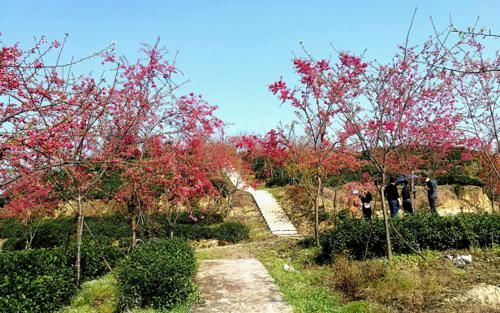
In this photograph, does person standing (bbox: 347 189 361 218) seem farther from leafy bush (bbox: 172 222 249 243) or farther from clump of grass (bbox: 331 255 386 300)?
clump of grass (bbox: 331 255 386 300)

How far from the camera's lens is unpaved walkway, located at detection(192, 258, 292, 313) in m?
5.82

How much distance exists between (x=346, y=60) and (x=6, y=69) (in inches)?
249

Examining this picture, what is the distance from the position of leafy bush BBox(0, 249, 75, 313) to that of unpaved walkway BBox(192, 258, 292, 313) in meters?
2.15

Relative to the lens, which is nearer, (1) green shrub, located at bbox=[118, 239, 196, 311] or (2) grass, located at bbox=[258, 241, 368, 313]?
(2) grass, located at bbox=[258, 241, 368, 313]

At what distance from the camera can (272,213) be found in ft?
57.5

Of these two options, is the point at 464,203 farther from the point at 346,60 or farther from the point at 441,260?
the point at 346,60

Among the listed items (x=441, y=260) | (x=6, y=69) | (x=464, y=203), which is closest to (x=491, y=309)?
(x=441, y=260)

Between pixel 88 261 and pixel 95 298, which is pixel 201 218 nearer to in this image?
pixel 88 261

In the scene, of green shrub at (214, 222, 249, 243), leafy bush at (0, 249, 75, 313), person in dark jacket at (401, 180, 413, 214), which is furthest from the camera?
green shrub at (214, 222, 249, 243)

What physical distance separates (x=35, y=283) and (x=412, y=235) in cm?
724

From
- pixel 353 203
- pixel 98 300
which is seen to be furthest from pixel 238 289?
pixel 353 203

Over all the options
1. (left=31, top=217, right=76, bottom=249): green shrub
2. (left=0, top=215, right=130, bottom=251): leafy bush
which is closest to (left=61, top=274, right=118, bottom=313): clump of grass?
(left=0, top=215, right=130, bottom=251): leafy bush

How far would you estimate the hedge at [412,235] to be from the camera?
877cm

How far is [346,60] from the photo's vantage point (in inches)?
340
